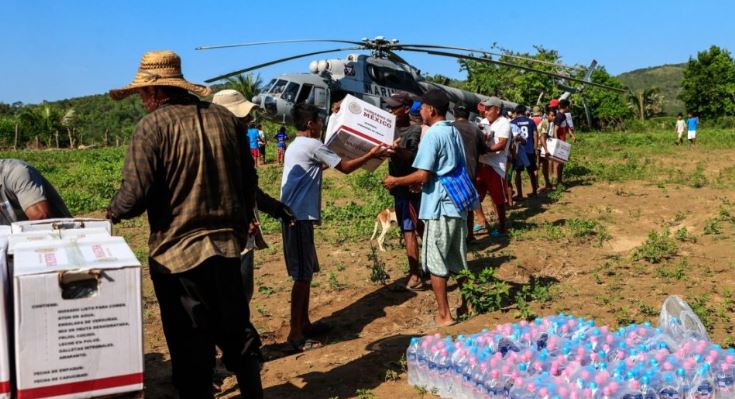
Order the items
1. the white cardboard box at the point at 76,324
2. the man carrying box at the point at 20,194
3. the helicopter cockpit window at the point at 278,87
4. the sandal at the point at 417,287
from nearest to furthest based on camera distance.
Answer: the white cardboard box at the point at 76,324 < the man carrying box at the point at 20,194 < the sandal at the point at 417,287 < the helicopter cockpit window at the point at 278,87

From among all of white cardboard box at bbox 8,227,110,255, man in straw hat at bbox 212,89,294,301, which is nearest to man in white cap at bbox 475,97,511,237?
man in straw hat at bbox 212,89,294,301

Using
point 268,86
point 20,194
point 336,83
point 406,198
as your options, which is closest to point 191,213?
point 20,194

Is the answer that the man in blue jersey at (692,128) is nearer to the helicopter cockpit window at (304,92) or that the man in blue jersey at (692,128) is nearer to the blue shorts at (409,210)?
the helicopter cockpit window at (304,92)

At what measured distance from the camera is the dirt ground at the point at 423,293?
4.46m

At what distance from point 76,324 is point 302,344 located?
8.71 ft

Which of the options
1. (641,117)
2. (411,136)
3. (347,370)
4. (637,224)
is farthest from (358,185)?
(641,117)

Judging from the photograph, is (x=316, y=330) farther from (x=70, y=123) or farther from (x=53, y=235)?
(x=70, y=123)

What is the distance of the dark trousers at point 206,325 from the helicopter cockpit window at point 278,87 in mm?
13229

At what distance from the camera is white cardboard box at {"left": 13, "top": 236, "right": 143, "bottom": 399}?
248 centimetres

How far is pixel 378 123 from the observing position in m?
5.40

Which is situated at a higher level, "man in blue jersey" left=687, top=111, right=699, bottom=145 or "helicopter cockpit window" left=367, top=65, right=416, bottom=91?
"helicopter cockpit window" left=367, top=65, right=416, bottom=91

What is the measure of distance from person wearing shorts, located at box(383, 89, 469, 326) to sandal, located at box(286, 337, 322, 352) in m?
1.03

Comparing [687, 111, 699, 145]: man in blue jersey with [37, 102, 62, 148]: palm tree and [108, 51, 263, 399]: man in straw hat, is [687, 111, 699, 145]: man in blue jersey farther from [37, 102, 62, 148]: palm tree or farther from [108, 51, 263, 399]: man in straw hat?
[37, 102, 62, 148]: palm tree

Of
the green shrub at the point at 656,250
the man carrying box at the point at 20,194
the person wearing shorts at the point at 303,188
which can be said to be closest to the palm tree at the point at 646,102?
the green shrub at the point at 656,250
